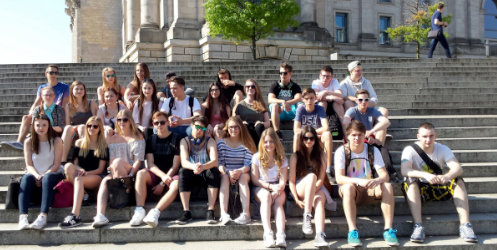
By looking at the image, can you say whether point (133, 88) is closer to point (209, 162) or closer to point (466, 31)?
point (209, 162)

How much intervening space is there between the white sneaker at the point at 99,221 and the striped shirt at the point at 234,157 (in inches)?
66.7

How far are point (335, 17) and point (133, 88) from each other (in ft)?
94.8

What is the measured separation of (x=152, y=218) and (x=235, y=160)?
141cm

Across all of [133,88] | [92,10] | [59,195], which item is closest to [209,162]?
[59,195]

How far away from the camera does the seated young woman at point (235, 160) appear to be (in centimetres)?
544

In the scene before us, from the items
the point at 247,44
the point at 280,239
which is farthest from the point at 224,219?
the point at 247,44

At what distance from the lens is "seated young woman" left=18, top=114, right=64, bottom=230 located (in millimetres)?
5340

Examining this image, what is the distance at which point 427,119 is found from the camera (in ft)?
27.8

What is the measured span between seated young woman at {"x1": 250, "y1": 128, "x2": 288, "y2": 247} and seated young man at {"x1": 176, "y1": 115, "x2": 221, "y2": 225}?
545 mm

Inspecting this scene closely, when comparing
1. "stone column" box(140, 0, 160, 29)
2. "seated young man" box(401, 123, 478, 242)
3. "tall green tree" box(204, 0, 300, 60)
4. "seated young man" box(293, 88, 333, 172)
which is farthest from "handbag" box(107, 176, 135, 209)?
"stone column" box(140, 0, 160, 29)

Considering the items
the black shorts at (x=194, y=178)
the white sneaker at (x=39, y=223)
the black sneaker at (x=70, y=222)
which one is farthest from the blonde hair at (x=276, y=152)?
the white sneaker at (x=39, y=223)

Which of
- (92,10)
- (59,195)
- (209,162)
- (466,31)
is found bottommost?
(59,195)

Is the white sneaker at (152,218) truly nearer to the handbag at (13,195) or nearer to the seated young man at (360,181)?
the handbag at (13,195)

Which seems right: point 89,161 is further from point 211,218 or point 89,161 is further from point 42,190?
point 211,218
